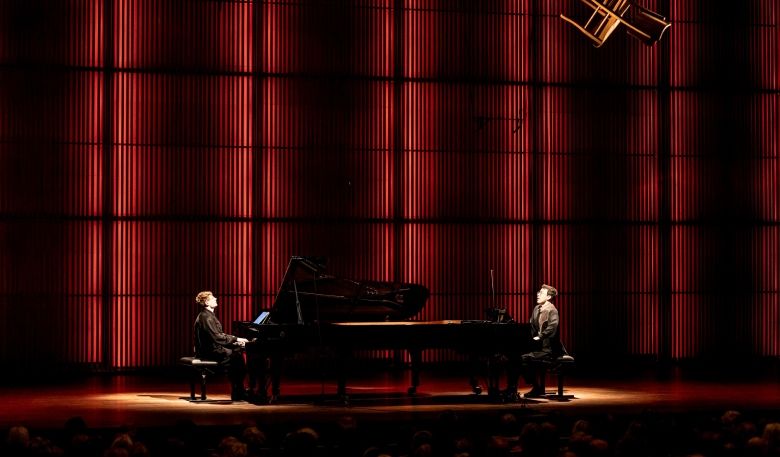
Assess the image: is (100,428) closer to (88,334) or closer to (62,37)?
(88,334)

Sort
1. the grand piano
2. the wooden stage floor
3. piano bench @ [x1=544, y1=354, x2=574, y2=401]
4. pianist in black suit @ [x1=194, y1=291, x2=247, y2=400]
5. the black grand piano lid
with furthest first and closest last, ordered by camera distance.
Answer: piano bench @ [x1=544, y1=354, x2=574, y2=401] < pianist in black suit @ [x1=194, y1=291, x2=247, y2=400] < the black grand piano lid < the grand piano < the wooden stage floor

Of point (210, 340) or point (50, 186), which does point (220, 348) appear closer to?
point (210, 340)

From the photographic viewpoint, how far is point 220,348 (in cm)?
952

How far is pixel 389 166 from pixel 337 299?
3.59 metres

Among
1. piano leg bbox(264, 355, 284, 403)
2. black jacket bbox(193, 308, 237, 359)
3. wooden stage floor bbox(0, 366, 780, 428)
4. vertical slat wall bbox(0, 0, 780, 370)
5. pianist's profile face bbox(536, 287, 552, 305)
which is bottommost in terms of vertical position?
wooden stage floor bbox(0, 366, 780, 428)

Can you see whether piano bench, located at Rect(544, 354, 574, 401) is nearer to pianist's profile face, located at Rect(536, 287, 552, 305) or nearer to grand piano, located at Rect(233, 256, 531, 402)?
grand piano, located at Rect(233, 256, 531, 402)

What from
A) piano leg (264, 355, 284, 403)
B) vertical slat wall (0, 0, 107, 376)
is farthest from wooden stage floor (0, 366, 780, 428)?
vertical slat wall (0, 0, 107, 376)

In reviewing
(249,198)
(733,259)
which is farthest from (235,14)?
(733,259)

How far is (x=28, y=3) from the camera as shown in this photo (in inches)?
480

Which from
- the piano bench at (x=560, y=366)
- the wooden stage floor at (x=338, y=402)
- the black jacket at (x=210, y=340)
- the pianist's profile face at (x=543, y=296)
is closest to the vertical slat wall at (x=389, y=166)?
the wooden stage floor at (x=338, y=402)

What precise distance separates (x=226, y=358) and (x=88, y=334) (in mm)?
3254

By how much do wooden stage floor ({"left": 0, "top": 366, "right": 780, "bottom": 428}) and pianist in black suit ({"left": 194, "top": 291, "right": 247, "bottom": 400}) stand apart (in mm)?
218

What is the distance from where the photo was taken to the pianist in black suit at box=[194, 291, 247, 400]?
31.1ft

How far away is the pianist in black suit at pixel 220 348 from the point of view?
9.48m
